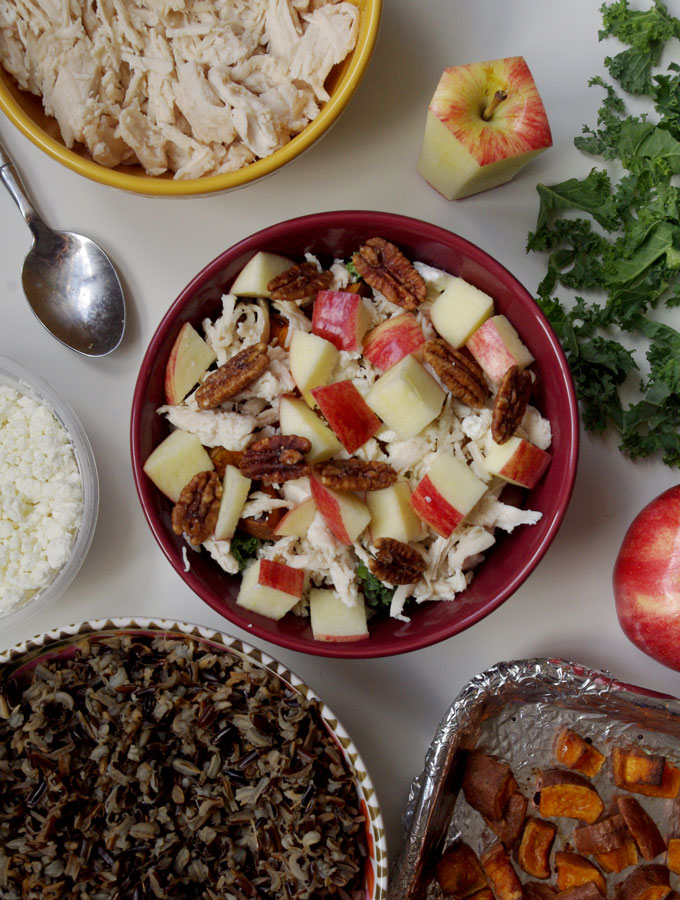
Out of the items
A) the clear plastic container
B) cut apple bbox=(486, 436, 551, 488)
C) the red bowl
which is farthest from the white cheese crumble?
cut apple bbox=(486, 436, 551, 488)

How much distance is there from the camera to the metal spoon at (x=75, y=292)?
1657 millimetres

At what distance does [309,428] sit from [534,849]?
3.31 feet

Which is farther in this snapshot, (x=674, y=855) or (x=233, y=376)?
(x=674, y=855)

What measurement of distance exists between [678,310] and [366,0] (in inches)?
35.3

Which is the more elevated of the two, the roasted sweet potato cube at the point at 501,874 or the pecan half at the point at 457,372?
the pecan half at the point at 457,372

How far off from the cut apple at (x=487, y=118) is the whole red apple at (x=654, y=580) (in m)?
0.74

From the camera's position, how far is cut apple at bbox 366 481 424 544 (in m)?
1.41

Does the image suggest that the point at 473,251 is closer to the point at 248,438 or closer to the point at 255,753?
the point at 248,438

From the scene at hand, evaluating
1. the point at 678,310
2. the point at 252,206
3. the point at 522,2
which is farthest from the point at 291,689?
the point at 522,2

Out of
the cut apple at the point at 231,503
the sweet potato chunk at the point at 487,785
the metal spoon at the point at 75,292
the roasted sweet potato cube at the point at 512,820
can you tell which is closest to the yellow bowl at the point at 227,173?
the metal spoon at the point at 75,292

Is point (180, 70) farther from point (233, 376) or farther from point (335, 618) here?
point (335, 618)

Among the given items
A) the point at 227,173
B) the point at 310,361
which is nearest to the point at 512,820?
the point at 310,361

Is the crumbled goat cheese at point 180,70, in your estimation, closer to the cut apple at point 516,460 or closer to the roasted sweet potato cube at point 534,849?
the cut apple at point 516,460

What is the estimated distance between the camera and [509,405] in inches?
54.4
